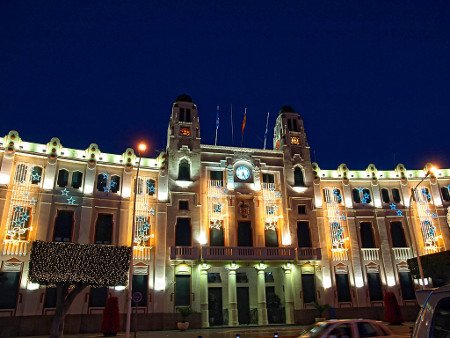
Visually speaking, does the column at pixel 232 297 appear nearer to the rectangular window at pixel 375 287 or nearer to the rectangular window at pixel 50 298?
the rectangular window at pixel 375 287

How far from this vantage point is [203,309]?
32.8 m

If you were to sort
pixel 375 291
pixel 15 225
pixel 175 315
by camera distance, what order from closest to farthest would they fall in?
pixel 15 225 → pixel 175 315 → pixel 375 291

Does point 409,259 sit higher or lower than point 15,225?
lower

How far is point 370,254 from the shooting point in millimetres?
38312

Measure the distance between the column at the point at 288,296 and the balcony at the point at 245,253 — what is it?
4.84ft

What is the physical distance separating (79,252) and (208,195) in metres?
13.3

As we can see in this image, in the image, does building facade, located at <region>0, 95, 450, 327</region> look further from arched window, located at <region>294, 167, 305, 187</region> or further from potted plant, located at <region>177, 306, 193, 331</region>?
potted plant, located at <region>177, 306, 193, 331</region>

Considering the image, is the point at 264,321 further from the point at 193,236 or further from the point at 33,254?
the point at 33,254

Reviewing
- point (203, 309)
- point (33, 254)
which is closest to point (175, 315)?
point (203, 309)

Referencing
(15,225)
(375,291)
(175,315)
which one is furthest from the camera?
(375,291)

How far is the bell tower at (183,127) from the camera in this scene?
38.3 metres

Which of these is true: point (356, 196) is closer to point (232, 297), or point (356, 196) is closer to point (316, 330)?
point (232, 297)

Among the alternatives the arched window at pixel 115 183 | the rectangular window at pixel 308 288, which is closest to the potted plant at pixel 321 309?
the rectangular window at pixel 308 288

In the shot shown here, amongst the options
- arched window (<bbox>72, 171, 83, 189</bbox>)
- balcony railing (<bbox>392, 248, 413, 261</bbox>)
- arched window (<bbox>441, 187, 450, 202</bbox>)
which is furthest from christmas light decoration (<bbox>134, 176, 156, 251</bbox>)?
arched window (<bbox>441, 187, 450, 202</bbox>)
